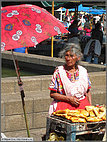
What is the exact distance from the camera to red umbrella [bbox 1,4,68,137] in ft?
15.4

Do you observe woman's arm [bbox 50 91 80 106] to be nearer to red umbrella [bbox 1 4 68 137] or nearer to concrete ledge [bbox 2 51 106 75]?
red umbrella [bbox 1 4 68 137]

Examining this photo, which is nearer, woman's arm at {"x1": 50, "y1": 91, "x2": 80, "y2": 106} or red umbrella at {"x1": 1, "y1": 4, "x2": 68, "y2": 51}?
red umbrella at {"x1": 1, "y1": 4, "x2": 68, "y2": 51}

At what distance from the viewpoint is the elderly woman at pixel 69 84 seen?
515 centimetres

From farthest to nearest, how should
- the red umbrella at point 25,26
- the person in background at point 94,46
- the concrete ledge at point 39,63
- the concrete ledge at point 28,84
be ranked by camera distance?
the person in background at point 94,46
the concrete ledge at point 39,63
the concrete ledge at point 28,84
the red umbrella at point 25,26

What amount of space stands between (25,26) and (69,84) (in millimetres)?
914

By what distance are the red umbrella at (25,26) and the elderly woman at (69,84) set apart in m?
0.35

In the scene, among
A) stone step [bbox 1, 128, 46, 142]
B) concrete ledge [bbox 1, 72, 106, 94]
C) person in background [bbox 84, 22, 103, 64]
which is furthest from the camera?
person in background [bbox 84, 22, 103, 64]

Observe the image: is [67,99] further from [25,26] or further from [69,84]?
[25,26]

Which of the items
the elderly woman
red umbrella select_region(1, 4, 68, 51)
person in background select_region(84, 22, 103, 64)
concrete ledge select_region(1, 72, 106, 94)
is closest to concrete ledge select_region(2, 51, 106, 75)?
person in background select_region(84, 22, 103, 64)

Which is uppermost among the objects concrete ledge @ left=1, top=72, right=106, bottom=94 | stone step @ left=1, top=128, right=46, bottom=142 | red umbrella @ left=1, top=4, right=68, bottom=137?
red umbrella @ left=1, top=4, right=68, bottom=137

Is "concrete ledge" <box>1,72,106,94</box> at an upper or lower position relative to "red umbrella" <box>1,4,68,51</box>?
lower

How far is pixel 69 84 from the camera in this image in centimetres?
515

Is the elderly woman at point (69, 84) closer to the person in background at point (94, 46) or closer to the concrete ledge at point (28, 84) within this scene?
the concrete ledge at point (28, 84)

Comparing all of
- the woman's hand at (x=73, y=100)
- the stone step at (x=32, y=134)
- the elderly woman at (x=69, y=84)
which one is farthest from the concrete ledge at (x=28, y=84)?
the woman's hand at (x=73, y=100)
